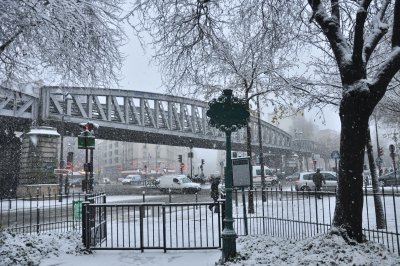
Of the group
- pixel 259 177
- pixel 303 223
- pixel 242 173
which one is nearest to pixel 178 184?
pixel 259 177

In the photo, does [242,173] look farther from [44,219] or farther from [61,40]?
[44,219]

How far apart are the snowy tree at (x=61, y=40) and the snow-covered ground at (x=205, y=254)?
4230mm

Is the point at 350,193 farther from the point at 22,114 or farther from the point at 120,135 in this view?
the point at 120,135

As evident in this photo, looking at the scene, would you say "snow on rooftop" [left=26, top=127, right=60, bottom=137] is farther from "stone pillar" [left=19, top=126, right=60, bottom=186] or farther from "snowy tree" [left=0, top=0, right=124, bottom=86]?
"snowy tree" [left=0, top=0, right=124, bottom=86]

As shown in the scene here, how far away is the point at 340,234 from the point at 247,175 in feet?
17.6

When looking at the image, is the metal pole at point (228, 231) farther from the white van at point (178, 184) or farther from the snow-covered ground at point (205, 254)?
the white van at point (178, 184)

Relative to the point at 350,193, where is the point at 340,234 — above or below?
below

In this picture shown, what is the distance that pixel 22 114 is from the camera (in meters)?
34.6

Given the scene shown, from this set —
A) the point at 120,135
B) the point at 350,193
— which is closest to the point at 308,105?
the point at 350,193

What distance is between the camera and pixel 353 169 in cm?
731

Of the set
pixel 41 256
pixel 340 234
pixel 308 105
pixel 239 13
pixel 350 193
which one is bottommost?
pixel 41 256

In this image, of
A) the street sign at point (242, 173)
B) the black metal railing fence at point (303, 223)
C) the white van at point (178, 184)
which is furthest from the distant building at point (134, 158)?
the street sign at point (242, 173)

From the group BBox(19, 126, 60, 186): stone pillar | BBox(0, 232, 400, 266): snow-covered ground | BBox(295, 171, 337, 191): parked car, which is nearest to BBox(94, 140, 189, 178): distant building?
BBox(19, 126, 60, 186): stone pillar

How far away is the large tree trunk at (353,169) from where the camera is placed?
23.7ft
